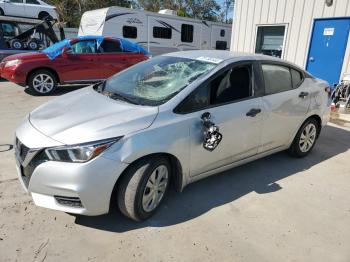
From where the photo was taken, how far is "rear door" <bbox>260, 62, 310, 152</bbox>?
376 cm

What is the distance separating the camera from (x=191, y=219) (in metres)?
3.02

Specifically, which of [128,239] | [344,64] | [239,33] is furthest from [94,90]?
[239,33]

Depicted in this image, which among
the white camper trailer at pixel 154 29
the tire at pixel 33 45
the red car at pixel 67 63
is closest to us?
the red car at pixel 67 63

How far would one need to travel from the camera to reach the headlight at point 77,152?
2436 millimetres

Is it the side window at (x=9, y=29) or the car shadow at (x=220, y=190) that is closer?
the car shadow at (x=220, y=190)

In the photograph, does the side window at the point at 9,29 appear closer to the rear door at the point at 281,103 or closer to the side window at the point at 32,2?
the side window at the point at 32,2

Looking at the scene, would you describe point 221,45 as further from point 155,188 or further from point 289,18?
point 155,188

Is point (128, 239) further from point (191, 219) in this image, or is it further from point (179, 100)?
point (179, 100)

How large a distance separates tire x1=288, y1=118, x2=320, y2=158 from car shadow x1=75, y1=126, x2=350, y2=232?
0.40 ft

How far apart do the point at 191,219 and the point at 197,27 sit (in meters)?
14.5

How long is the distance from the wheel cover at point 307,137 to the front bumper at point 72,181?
2.96m

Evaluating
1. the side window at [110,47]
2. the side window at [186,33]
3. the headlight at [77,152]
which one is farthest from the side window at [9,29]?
the headlight at [77,152]

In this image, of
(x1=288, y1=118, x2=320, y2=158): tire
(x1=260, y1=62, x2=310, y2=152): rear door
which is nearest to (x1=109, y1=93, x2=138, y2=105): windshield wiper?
(x1=260, y1=62, x2=310, y2=152): rear door

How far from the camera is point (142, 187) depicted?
8.91 feet
